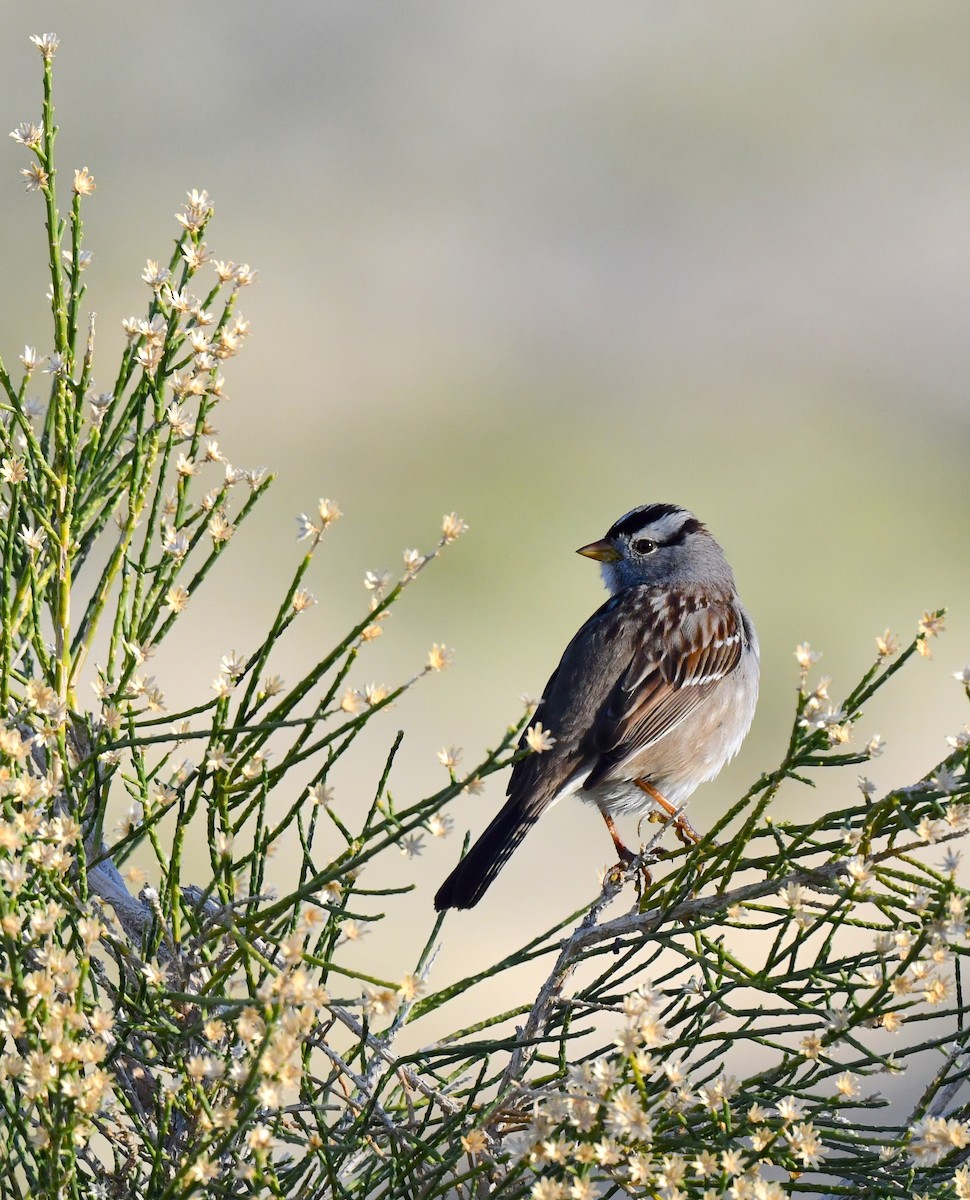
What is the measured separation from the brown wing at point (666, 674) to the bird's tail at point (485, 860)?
1.36 ft

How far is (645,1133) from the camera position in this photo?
6.32ft

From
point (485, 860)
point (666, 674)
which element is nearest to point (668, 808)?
point (666, 674)

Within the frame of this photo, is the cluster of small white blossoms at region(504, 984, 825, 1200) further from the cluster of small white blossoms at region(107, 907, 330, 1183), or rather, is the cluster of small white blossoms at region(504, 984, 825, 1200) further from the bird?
the bird

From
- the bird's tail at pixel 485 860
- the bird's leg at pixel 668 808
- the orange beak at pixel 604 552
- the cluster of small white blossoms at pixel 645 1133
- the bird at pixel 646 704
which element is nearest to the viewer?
the cluster of small white blossoms at pixel 645 1133

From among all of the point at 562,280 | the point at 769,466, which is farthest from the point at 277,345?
the point at 769,466

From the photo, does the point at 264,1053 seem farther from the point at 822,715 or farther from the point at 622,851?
the point at 622,851

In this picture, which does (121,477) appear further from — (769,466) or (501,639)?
(769,466)

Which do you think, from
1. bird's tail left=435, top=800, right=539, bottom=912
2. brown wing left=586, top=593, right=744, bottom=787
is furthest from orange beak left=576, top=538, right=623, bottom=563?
bird's tail left=435, top=800, right=539, bottom=912

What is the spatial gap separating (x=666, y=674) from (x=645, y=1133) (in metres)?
2.72

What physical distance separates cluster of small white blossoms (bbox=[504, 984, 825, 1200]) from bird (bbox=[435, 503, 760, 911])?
168 centimetres

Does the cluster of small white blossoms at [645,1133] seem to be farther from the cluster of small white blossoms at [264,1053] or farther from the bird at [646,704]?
the bird at [646,704]

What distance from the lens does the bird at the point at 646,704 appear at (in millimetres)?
4254

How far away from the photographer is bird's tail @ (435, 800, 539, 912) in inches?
137

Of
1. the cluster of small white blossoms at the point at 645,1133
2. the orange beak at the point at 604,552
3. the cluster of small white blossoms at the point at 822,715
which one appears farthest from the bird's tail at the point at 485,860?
the orange beak at the point at 604,552
